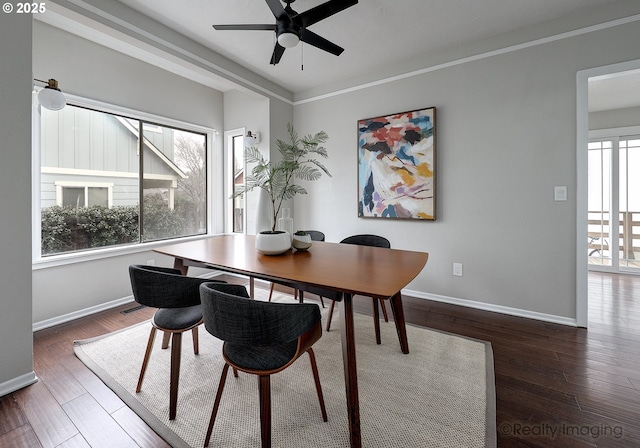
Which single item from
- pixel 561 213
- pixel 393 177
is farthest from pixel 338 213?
pixel 561 213

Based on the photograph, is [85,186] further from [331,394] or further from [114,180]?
[331,394]

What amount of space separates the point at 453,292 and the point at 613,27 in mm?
2732

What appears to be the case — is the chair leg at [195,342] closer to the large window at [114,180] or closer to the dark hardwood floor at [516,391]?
the dark hardwood floor at [516,391]

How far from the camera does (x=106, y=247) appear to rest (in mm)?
3154

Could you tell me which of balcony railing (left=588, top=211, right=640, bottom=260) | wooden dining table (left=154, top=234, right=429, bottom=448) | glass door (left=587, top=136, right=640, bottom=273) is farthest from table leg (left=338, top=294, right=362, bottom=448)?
balcony railing (left=588, top=211, right=640, bottom=260)

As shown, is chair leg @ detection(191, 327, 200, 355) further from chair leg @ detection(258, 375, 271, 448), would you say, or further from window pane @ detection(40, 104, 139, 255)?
window pane @ detection(40, 104, 139, 255)

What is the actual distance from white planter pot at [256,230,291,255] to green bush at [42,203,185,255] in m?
2.34

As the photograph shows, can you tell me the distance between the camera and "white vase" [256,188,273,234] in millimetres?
2064

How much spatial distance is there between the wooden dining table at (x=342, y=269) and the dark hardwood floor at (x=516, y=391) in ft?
2.56

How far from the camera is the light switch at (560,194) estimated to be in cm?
256

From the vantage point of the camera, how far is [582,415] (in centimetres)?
150

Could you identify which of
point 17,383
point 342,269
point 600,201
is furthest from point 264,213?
point 600,201

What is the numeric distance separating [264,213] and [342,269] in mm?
826

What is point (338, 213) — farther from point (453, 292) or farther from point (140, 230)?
point (140, 230)
